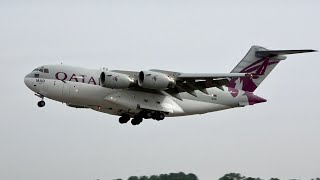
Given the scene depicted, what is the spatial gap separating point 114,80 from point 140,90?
2.07 meters

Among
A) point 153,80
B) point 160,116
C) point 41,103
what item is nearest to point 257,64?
point 160,116

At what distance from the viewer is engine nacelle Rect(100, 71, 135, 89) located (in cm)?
4016

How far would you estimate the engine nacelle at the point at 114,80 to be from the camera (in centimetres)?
4016

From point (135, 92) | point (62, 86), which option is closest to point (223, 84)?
point (135, 92)

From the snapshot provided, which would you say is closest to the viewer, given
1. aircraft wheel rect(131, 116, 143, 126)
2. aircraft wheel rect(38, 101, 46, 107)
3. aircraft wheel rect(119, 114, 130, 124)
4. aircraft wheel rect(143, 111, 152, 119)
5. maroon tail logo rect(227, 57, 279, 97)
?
aircraft wheel rect(38, 101, 46, 107)

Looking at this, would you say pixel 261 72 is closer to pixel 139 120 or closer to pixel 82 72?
pixel 139 120

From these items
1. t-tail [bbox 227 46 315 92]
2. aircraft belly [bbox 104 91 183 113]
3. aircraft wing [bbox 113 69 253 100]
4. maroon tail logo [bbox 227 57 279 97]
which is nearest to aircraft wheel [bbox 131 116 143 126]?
aircraft belly [bbox 104 91 183 113]

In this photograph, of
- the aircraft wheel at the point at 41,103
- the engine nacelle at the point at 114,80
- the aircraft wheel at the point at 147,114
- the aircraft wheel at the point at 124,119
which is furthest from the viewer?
the aircraft wheel at the point at 124,119

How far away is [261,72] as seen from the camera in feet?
150

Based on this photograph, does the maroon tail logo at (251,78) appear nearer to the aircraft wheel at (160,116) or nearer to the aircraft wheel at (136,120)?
the aircraft wheel at (160,116)

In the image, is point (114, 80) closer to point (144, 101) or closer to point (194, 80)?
point (144, 101)

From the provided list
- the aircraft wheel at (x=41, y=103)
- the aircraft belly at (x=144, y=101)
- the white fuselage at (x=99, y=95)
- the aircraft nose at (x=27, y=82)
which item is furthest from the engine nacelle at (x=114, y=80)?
the aircraft nose at (x=27, y=82)

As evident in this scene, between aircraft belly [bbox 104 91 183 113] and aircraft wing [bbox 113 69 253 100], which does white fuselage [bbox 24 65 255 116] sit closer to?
aircraft belly [bbox 104 91 183 113]

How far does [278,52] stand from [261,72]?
1.65m
